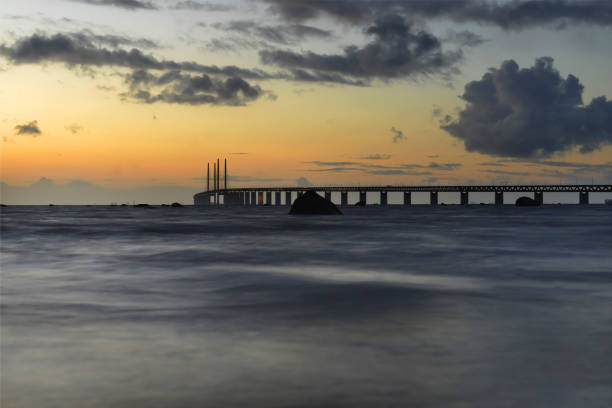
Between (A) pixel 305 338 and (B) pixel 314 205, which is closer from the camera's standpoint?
(A) pixel 305 338

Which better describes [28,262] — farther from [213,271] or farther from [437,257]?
[437,257]

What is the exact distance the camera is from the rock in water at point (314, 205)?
248ft

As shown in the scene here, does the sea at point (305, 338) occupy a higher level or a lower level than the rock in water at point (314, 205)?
lower

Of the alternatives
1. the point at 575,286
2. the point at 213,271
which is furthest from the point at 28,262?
the point at 575,286

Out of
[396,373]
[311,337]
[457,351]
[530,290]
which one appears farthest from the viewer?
[530,290]

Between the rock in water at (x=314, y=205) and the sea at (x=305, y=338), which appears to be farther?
the rock in water at (x=314, y=205)

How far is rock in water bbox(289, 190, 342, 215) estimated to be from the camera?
75.6 m

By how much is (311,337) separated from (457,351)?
2.31 m

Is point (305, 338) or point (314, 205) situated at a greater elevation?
point (314, 205)

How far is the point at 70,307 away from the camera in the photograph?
1259 centimetres

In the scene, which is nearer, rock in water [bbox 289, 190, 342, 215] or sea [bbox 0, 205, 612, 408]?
sea [bbox 0, 205, 612, 408]

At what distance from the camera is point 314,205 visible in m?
77.1

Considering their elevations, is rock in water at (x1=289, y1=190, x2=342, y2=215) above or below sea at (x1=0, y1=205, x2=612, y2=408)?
above

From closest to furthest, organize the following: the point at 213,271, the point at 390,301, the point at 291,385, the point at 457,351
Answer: the point at 291,385
the point at 457,351
the point at 390,301
the point at 213,271
